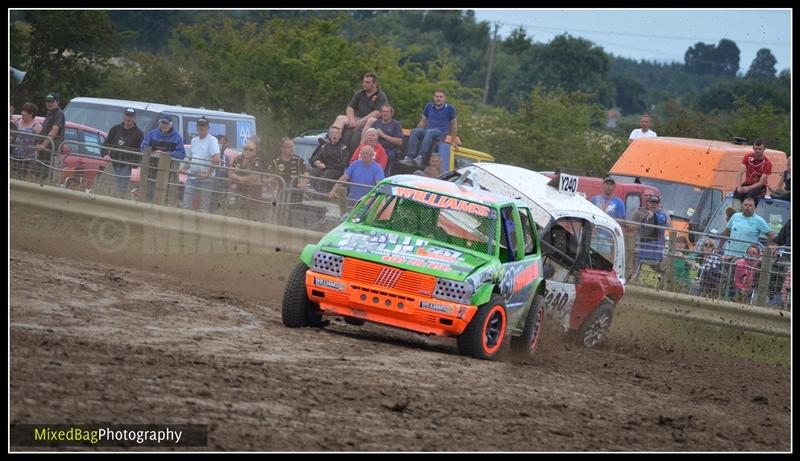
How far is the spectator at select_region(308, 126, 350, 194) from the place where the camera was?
17.5 metres

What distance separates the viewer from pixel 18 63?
2870cm

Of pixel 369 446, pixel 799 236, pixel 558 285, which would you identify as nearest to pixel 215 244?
pixel 558 285

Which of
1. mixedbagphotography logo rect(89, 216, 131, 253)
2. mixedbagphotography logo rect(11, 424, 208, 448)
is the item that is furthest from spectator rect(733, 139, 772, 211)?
mixedbagphotography logo rect(11, 424, 208, 448)

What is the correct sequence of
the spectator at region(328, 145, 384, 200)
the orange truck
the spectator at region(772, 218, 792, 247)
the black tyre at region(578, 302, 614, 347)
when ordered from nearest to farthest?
the black tyre at region(578, 302, 614, 347) → the spectator at region(772, 218, 792, 247) → the spectator at region(328, 145, 384, 200) → the orange truck

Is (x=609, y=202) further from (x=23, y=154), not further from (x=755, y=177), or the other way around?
(x=23, y=154)

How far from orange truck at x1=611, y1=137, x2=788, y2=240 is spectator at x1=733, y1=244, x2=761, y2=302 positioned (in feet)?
18.2

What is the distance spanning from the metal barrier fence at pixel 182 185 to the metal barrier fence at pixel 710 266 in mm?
3813

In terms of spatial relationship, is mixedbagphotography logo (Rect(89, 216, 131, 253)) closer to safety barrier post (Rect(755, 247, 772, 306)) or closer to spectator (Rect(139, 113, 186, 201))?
spectator (Rect(139, 113, 186, 201))

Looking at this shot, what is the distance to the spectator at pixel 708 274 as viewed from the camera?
15.4 metres

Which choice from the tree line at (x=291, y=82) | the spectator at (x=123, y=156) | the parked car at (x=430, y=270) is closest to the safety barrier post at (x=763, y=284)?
the parked car at (x=430, y=270)

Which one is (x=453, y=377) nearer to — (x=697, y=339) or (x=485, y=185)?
(x=485, y=185)

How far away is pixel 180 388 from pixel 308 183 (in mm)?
8459

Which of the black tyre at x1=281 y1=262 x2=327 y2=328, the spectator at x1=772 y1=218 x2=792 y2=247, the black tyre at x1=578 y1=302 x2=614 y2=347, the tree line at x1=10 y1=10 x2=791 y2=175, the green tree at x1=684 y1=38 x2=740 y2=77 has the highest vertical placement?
the green tree at x1=684 y1=38 x2=740 y2=77

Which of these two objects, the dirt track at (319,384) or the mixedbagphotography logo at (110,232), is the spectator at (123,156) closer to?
the mixedbagphotography logo at (110,232)
